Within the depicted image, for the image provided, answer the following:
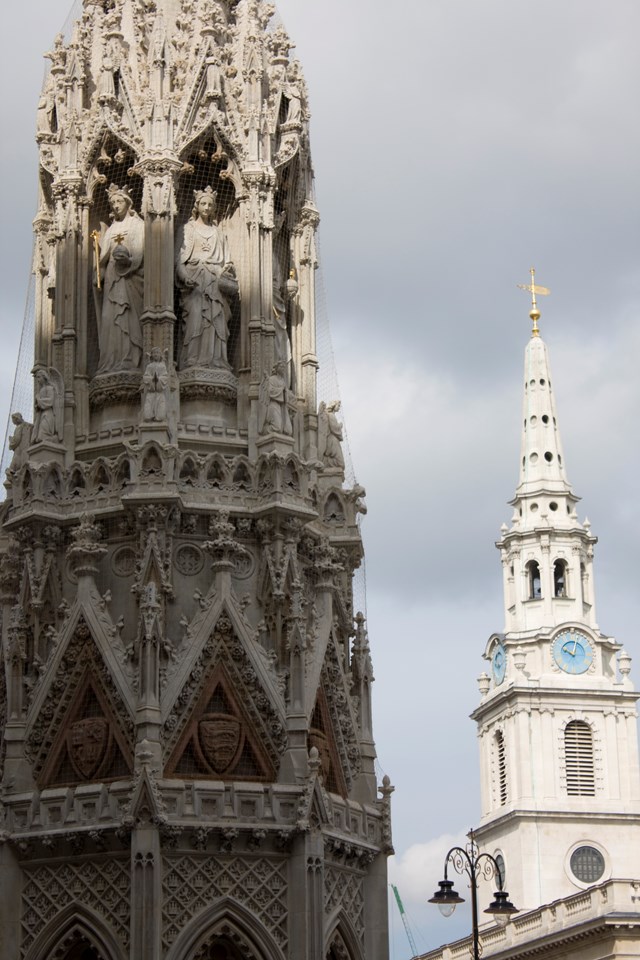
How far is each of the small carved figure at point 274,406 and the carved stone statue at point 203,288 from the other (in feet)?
3.15

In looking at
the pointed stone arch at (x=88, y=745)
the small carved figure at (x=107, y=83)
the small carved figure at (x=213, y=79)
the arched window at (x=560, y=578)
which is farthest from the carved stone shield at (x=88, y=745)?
the arched window at (x=560, y=578)

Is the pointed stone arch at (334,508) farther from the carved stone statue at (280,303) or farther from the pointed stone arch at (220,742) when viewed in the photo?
the pointed stone arch at (220,742)

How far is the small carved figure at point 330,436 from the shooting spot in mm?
36375

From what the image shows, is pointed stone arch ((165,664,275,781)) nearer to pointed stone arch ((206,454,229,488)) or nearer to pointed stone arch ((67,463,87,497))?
pointed stone arch ((206,454,229,488))

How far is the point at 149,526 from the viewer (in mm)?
33406

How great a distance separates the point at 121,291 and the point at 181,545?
16.8 ft

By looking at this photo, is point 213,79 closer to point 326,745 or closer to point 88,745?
point 326,745

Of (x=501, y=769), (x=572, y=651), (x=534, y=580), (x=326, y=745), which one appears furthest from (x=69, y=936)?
(x=534, y=580)

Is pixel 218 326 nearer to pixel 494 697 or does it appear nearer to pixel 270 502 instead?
pixel 270 502

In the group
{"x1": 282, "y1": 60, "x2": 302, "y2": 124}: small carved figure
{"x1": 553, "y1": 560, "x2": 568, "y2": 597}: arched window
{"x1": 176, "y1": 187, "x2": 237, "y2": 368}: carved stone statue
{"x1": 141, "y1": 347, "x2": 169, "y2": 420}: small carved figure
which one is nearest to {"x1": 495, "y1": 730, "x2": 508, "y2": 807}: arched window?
{"x1": 553, "y1": 560, "x2": 568, "y2": 597}: arched window

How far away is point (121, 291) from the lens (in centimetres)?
3597

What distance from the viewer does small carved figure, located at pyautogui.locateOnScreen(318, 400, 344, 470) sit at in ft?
119

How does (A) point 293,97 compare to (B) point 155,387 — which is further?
(A) point 293,97

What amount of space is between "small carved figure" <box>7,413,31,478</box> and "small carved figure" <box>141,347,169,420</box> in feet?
7.93
